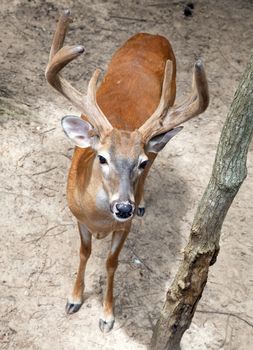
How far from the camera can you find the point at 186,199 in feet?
22.5

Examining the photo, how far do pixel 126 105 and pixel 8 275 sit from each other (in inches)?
67.4

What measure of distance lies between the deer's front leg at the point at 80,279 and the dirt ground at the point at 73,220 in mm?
77

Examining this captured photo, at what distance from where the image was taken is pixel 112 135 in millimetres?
4754

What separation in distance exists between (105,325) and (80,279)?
423mm

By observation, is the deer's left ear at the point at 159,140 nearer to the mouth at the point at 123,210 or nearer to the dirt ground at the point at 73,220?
the mouth at the point at 123,210

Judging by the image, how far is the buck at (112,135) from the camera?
4691mm

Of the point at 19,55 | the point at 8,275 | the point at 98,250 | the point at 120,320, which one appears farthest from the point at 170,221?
the point at 19,55

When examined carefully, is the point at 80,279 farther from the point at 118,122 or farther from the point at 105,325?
the point at 118,122

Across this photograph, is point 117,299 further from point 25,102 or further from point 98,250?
point 25,102

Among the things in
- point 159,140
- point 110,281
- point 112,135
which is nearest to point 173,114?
point 159,140

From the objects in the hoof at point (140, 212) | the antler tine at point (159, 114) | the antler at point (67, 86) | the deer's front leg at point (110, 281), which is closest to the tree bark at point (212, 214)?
the deer's front leg at point (110, 281)

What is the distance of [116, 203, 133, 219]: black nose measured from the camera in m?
4.52

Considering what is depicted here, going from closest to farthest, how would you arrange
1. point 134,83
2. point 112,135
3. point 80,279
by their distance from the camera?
1. point 112,135
2. point 80,279
3. point 134,83

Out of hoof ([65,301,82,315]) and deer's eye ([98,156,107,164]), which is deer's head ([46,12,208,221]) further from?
hoof ([65,301,82,315])
